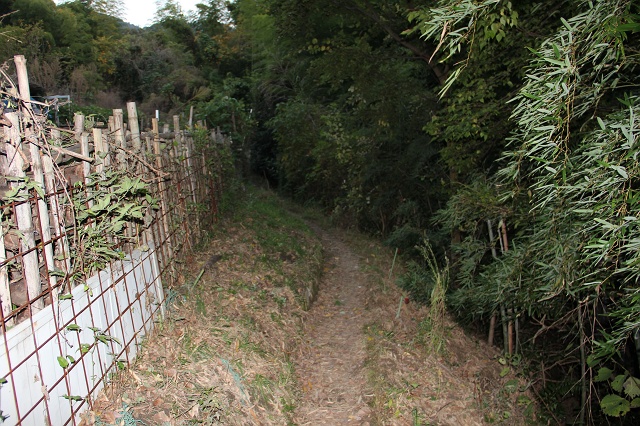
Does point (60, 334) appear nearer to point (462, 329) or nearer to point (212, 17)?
point (462, 329)

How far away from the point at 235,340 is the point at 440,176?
7.40m

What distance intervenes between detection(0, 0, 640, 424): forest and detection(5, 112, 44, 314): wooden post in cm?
143

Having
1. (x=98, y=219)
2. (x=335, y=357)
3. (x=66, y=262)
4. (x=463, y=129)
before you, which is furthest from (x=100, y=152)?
(x=463, y=129)

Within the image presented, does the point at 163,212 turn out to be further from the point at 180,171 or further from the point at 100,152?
the point at 100,152

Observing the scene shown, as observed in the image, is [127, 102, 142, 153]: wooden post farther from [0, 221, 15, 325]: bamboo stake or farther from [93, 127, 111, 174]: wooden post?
[0, 221, 15, 325]: bamboo stake

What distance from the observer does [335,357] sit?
6984 millimetres

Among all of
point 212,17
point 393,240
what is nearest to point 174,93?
point 212,17

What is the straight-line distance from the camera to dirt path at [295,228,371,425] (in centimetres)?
571

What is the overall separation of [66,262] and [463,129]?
5873 mm

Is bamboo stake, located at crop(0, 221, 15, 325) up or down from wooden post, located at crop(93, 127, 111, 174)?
down

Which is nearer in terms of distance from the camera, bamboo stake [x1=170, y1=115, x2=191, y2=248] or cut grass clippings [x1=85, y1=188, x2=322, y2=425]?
cut grass clippings [x1=85, y1=188, x2=322, y2=425]

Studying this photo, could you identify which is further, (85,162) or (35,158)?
(85,162)

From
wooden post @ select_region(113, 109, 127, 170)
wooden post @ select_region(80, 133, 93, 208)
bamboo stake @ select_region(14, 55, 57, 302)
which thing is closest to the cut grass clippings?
bamboo stake @ select_region(14, 55, 57, 302)

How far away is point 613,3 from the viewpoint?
3.15 m
